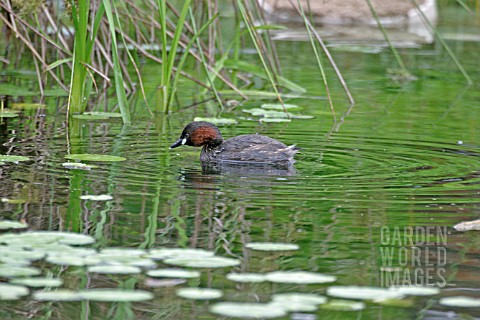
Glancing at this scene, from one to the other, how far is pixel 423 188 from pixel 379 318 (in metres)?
2.65

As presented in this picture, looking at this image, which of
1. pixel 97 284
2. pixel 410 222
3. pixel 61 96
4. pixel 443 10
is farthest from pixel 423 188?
pixel 443 10

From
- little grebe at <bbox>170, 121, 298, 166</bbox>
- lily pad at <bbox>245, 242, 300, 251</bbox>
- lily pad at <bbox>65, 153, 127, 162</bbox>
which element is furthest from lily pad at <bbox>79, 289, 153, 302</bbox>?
little grebe at <bbox>170, 121, 298, 166</bbox>

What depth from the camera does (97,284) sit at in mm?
4422

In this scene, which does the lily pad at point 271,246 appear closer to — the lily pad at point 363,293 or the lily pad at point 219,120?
the lily pad at point 363,293

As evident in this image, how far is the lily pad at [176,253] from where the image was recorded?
4809 mm

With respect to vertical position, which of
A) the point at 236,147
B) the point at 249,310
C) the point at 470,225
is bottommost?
the point at 249,310

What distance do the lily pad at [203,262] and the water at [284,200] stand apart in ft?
0.14

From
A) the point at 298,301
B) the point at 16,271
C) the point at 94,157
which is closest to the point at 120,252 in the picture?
the point at 16,271

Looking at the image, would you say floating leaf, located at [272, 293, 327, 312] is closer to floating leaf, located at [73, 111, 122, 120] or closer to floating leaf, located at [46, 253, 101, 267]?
floating leaf, located at [46, 253, 101, 267]

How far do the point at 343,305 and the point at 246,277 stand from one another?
1.62 ft

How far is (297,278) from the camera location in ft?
14.7

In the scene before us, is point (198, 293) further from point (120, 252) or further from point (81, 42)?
point (81, 42)

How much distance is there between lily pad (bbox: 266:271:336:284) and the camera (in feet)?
14.6

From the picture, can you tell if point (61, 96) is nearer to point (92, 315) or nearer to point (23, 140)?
point (23, 140)
